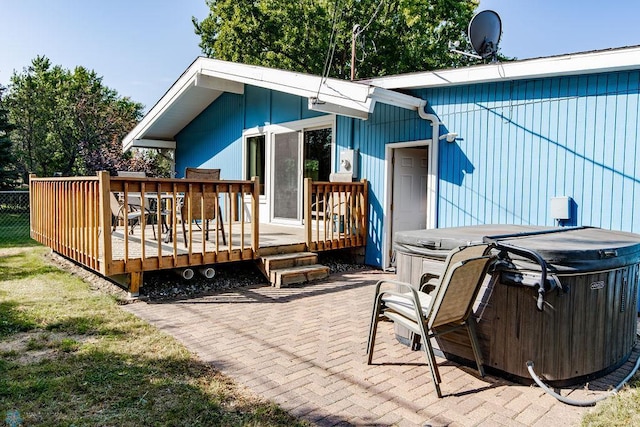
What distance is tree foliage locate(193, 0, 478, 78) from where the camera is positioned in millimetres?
18125

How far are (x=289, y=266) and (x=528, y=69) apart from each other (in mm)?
3828

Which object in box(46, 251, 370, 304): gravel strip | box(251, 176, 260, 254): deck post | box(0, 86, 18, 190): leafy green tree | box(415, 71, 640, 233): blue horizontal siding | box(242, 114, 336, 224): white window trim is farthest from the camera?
box(0, 86, 18, 190): leafy green tree

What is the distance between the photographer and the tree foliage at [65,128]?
16.6 meters

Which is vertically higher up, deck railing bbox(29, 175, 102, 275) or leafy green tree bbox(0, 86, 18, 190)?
leafy green tree bbox(0, 86, 18, 190)

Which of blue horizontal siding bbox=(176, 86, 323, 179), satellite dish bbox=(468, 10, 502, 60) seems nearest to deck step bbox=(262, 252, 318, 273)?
blue horizontal siding bbox=(176, 86, 323, 179)

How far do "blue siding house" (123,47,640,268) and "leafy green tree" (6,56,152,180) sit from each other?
943cm

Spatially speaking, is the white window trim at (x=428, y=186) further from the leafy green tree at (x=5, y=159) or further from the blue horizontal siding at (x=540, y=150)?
the leafy green tree at (x=5, y=159)

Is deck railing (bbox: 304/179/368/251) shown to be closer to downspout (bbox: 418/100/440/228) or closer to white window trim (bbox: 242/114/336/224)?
white window trim (bbox: 242/114/336/224)

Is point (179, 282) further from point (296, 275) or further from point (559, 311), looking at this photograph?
point (559, 311)

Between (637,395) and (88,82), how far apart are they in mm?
28361

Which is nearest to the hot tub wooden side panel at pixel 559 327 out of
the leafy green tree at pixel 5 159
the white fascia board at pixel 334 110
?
the white fascia board at pixel 334 110

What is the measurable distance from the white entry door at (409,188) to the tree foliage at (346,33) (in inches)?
475

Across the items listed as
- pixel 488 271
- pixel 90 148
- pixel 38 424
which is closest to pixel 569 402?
pixel 488 271

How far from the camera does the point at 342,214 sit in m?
6.95
